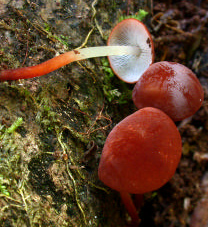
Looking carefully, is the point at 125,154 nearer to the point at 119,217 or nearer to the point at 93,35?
the point at 119,217

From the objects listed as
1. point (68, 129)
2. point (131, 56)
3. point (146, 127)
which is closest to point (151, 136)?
point (146, 127)

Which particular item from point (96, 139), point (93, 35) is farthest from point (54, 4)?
point (96, 139)

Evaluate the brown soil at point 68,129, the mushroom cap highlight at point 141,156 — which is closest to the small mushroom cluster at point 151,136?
the mushroom cap highlight at point 141,156

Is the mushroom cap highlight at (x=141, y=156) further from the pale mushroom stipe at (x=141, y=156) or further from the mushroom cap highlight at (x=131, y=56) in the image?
the mushroom cap highlight at (x=131, y=56)

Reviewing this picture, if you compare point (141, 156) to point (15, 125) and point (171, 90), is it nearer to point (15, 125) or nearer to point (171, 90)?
point (171, 90)

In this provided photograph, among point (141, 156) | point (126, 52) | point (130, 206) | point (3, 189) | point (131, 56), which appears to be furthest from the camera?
point (131, 56)
